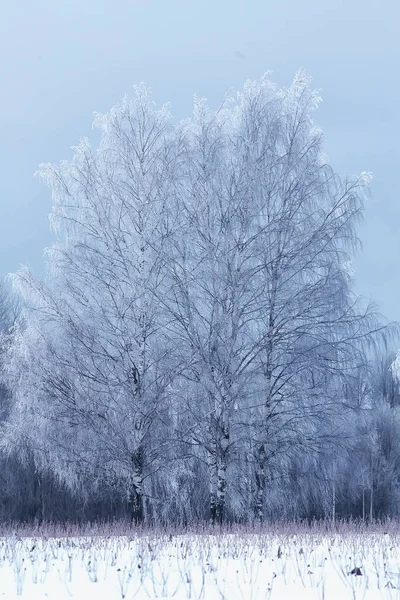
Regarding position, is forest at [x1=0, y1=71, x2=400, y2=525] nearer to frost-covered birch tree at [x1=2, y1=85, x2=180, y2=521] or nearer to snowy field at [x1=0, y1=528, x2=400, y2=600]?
frost-covered birch tree at [x1=2, y1=85, x2=180, y2=521]

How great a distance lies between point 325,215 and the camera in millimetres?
16328

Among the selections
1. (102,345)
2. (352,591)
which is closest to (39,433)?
(102,345)

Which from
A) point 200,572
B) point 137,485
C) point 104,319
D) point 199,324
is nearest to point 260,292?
point 199,324

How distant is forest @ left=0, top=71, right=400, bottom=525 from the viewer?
48.5 feet

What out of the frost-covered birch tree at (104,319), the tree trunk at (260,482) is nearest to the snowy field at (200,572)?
the frost-covered birch tree at (104,319)

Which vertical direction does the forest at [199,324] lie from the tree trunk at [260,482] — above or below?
above

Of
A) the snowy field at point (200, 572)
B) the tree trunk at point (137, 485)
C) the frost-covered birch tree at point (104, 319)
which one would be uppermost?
the frost-covered birch tree at point (104, 319)

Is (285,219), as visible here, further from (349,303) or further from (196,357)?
(196,357)

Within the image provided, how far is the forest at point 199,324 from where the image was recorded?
48.5 ft

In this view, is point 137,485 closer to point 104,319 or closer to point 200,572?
point 104,319

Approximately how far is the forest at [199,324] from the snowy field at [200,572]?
5.63 metres

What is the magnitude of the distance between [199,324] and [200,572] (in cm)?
888

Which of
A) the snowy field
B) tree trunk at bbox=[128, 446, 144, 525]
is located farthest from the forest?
the snowy field

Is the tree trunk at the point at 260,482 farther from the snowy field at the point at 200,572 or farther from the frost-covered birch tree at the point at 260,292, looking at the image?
the snowy field at the point at 200,572
